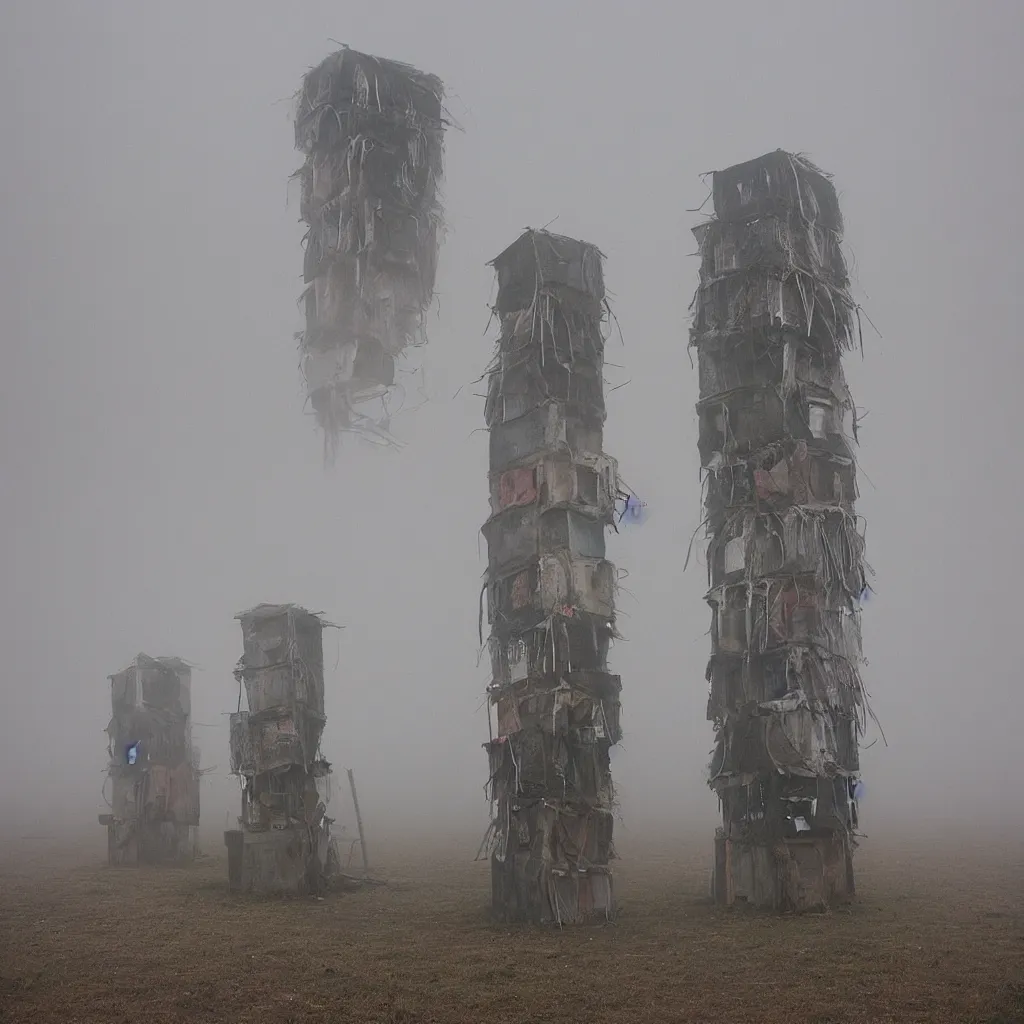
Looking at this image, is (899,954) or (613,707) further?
(613,707)

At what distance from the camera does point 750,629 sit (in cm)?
1262

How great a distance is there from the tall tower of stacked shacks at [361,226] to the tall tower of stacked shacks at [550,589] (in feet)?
7.58

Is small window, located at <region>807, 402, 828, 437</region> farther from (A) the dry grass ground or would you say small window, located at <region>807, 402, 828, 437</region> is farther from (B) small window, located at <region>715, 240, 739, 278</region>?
(A) the dry grass ground

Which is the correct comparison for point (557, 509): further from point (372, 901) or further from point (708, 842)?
point (708, 842)

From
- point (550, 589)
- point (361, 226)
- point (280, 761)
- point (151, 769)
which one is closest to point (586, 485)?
point (550, 589)

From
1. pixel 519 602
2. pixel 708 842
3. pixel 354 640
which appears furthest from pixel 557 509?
pixel 354 640

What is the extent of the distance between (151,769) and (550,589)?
1074cm

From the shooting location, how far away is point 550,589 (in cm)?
1225

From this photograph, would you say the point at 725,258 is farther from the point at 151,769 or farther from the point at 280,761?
the point at 151,769

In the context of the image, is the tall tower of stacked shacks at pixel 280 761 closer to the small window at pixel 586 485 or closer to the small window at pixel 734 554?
the small window at pixel 586 485

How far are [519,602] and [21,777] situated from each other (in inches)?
1764

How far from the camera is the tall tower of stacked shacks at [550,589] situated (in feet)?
38.8

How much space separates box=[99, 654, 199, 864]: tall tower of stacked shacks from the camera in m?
19.5

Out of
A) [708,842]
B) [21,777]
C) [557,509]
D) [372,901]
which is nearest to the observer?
[557,509]
